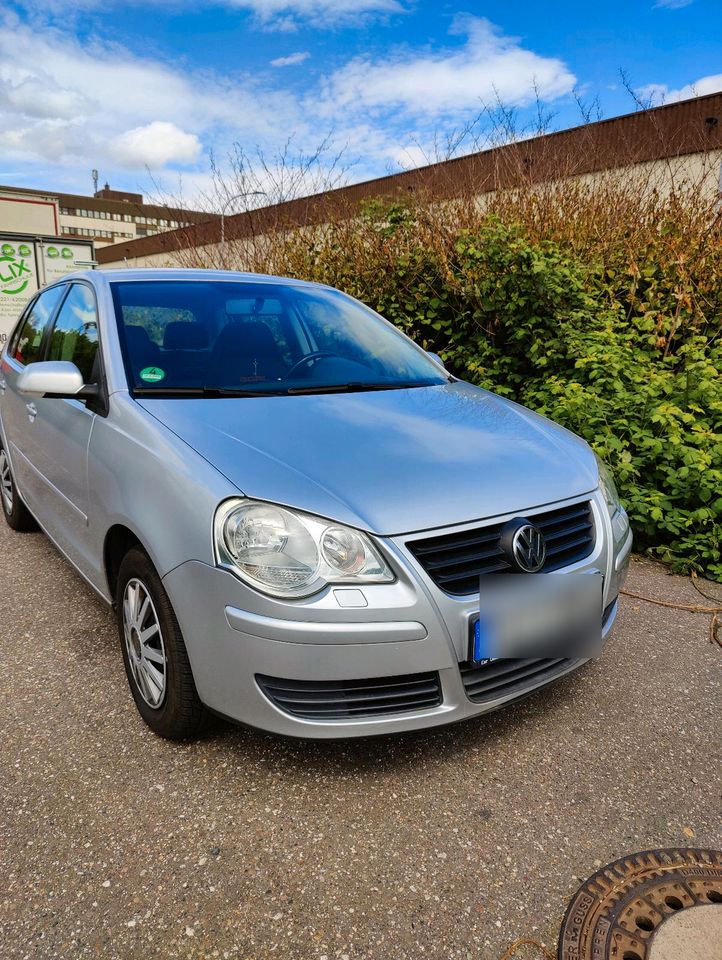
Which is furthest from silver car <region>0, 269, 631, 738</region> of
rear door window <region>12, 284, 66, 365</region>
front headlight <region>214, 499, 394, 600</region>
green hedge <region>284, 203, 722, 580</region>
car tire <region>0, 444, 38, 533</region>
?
green hedge <region>284, 203, 722, 580</region>

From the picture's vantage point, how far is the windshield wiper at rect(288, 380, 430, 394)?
2.71 metres

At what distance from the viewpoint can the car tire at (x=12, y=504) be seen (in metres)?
4.24

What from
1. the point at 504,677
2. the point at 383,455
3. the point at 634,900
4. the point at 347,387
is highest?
the point at 347,387

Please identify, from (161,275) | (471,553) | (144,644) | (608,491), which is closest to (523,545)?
(471,553)

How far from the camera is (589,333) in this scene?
509 centimetres

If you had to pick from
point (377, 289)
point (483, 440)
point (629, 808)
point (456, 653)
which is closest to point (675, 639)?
point (629, 808)

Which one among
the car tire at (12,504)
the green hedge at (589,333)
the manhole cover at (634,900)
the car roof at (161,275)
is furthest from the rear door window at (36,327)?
the manhole cover at (634,900)

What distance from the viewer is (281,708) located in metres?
1.88

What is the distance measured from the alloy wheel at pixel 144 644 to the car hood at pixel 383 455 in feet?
1.82

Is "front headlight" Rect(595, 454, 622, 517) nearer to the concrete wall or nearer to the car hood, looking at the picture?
the car hood

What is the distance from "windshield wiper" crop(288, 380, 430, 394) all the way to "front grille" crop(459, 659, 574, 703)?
124cm

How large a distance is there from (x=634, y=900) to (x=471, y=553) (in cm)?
94

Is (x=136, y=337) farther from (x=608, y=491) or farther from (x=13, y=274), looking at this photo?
(x=13, y=274)

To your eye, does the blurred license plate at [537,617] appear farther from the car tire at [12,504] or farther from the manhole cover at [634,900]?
the car tire at [12,504]
